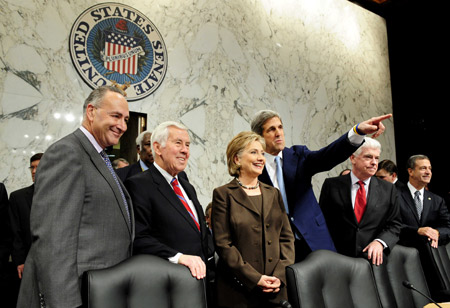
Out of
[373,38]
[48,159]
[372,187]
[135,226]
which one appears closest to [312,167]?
[372,187]

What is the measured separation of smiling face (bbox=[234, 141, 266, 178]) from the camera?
220 centimetres

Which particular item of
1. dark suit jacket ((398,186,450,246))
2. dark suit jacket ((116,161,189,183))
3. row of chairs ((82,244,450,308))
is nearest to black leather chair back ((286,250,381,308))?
row of chairs ((82,244,450,308))

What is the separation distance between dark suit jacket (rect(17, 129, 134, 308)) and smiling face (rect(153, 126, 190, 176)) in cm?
38

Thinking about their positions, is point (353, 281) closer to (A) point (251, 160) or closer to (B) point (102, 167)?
(A) point (251, 160)

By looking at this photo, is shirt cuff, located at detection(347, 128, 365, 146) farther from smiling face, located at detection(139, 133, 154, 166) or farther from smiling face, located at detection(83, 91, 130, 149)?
smiling face, located at detection(139, 133, 154, 166)

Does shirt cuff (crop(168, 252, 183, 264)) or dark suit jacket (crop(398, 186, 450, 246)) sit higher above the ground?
shirt cuff (crop(168, 252, 183, 264))

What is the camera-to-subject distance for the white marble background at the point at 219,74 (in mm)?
3570

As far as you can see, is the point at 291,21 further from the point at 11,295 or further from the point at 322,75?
the point at 11,295

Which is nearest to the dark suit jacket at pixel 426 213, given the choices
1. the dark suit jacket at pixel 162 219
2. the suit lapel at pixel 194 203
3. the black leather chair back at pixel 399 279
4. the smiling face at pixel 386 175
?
the smiling face at pixel 386 175

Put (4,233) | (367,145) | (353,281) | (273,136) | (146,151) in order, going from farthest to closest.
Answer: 1. (146,151)
2. (4,233)
3. (367,145)
4. (273,136)
5. (353,281)

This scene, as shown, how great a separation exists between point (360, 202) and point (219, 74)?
269 cm

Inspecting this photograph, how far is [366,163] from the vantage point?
2.70 metres

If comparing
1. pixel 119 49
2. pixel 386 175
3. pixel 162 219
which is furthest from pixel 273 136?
pixel 386 175

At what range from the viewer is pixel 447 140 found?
627 centimetres
